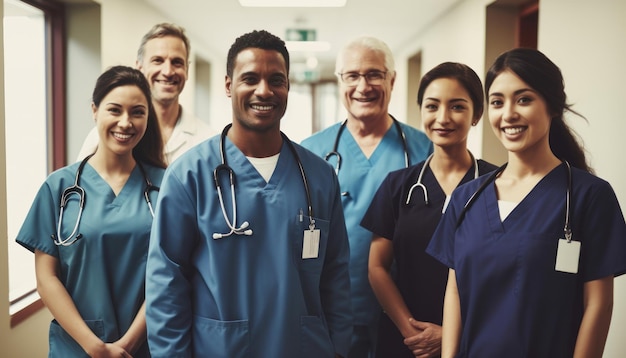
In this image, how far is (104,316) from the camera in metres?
1.55

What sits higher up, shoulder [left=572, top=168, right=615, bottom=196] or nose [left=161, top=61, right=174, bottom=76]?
nose [left=161, top=61, right=174, bottom=76]

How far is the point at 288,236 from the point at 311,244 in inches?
2.8

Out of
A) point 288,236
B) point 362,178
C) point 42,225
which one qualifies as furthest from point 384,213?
point 42,225

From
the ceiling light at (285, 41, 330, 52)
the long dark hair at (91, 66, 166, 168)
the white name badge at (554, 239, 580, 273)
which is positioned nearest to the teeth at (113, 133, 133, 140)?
the long dark hair at (91, 66, 166, 168)

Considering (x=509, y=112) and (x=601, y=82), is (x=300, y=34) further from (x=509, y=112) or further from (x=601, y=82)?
(x=509, y=112)

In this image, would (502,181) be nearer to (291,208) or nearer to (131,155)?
(291,208)

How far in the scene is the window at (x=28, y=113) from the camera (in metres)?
2.75

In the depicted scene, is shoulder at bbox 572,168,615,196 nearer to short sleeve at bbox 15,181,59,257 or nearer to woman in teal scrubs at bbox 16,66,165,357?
woman in teal scrubs at bbox 16,66,165,357

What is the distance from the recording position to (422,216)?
64.8 inches

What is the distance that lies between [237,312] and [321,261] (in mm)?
256

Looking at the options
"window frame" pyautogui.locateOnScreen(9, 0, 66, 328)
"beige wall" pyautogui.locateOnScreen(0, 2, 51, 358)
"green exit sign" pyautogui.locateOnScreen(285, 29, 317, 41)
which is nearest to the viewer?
"beige wall" pyautogui.locateOnScreen(0, 2, 51, 358)

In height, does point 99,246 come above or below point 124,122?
below

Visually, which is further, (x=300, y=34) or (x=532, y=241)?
(x=300, y=34)

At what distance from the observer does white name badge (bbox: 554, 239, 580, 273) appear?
1.19 metres
